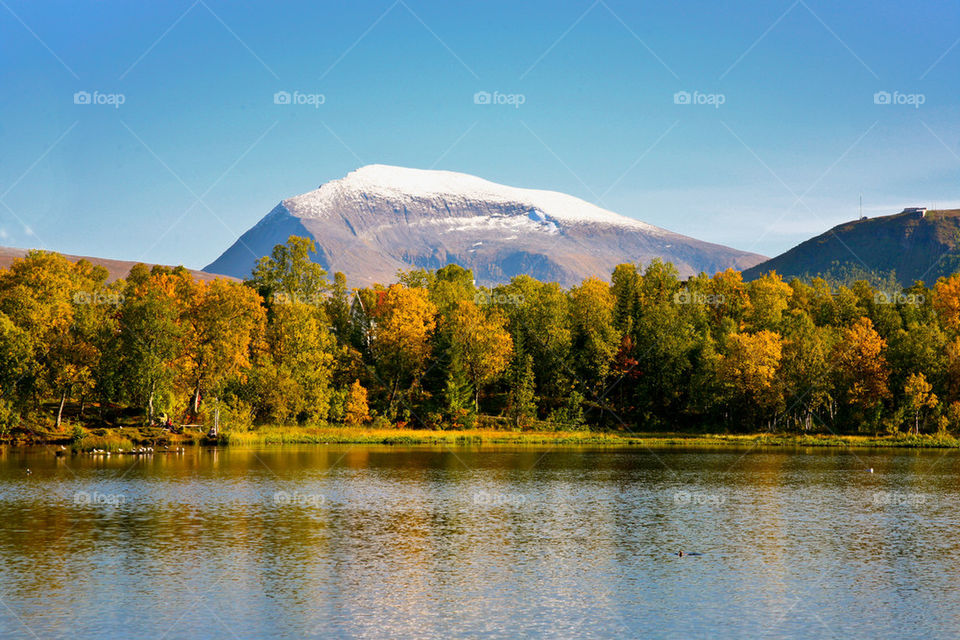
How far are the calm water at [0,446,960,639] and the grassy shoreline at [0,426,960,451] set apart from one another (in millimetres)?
18488

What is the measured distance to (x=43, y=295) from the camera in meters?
98.0

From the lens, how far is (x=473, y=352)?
120 meters

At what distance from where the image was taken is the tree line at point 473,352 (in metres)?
95.6

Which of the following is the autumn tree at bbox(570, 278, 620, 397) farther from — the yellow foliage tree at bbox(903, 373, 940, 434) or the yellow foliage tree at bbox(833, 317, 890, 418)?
the yellow foliage tree at bbox(903, 373, 940, 434)

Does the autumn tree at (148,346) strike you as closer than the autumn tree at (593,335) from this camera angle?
Yes

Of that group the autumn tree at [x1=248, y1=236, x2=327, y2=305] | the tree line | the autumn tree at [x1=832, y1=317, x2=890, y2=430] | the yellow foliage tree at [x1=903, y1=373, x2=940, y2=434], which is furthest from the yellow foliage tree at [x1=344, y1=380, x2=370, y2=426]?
the yellow foliage tree at [x1=903, y1=373, x2=940, y2=434]

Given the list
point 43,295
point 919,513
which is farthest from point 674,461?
point 43,295

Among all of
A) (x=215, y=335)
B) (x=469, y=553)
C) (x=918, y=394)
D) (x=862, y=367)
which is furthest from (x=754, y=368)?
(x=469, y=553)

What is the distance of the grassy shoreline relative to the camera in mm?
94625

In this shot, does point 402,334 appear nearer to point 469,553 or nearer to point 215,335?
point 215,335

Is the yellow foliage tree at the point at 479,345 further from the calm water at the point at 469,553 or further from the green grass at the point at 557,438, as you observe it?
the calm water at the point at 469,553

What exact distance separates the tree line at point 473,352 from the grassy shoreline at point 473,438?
9.14ft

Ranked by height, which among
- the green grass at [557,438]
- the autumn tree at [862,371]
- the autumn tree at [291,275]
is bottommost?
the green grass at [557,438]

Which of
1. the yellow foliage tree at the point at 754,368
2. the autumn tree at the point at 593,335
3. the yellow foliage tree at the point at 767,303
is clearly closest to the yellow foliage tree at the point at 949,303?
the yellow foliage tree at the point at 767,303
